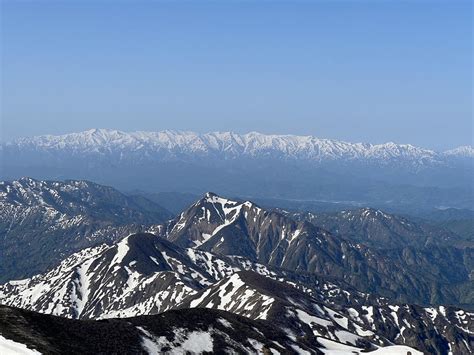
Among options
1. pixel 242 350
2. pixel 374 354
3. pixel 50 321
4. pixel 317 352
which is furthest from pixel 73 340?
pixel 374 354

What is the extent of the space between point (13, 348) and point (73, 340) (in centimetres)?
2345

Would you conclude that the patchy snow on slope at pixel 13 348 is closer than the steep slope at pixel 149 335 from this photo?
Yes

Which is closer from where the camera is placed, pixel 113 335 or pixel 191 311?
pixel 113 335

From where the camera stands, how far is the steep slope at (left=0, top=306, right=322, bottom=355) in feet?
292

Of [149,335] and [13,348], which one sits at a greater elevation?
[13,348]

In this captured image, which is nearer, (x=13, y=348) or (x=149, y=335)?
(x=13, y=348)

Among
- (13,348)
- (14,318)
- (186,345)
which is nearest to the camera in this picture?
(13,348)

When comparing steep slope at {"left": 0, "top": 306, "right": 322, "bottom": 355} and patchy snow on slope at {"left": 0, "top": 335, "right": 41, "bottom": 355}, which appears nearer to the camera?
patchy snow on slope at {"left": 0, "top": 335, "right": 41, "bottom": 355}

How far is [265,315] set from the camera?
19700 cm

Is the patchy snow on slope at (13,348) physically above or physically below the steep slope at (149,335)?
above

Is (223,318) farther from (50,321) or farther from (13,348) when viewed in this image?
(13,348)

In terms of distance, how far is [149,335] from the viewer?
368ft

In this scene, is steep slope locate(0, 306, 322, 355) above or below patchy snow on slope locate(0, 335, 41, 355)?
below

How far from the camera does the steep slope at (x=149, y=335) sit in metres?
89.0
